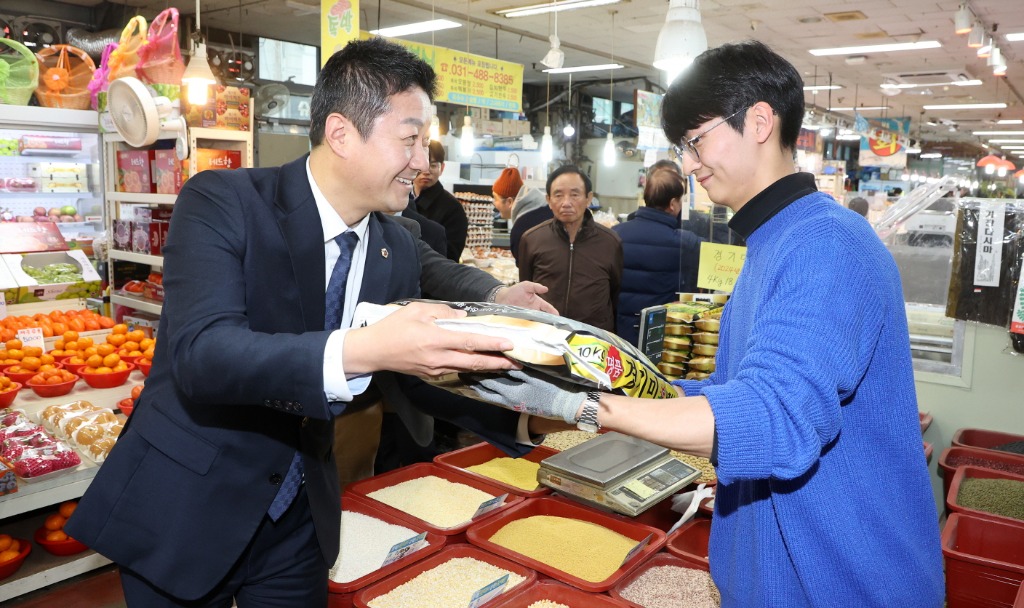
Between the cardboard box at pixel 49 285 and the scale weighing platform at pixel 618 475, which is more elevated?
the cardboard box at pixel 49 285

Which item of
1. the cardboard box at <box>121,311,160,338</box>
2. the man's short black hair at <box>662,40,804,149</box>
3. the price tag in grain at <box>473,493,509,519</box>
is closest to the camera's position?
the man's short black hair at <box>662,40,804,149</box>

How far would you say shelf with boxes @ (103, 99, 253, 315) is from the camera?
4.13 meters

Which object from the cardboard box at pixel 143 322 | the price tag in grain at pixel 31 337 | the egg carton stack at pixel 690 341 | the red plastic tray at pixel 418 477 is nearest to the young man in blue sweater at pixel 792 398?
the red plastic tray at pixel 418 477

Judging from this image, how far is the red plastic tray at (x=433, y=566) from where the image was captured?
194 cm

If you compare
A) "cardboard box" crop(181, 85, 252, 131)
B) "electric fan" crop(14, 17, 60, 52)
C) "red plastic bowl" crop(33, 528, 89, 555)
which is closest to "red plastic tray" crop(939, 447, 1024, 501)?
"red plastic bowl" crop(33, 528, 89, 555)

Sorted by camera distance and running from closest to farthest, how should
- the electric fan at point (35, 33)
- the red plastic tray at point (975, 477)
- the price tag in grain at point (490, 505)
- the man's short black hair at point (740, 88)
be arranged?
the man's short black hair at point (740, 88) < the price tag in grain at point (490, 505) < the red plastic tray at point (975, 477) < the electric fan at point (35, 33)

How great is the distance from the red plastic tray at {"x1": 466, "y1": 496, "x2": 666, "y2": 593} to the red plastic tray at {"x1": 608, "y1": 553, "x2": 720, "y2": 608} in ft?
0.07

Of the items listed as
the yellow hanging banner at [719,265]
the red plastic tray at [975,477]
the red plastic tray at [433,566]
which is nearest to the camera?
the red plastic tray at [433,566]

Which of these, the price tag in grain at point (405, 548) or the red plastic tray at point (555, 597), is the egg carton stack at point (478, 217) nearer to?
the price tag in grain at point (405, 548)

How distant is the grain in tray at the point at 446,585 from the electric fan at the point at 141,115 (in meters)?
2.96

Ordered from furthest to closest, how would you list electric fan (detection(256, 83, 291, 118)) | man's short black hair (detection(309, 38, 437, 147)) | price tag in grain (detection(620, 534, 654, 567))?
electric fan (detection(256, 83, 291, 118)) → price tag in grain (detection(620, 534, 654, 567)) → man's short black hair (detection(309, 38, 437, 147))

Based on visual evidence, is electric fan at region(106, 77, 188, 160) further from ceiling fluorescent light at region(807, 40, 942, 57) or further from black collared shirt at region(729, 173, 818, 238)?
ceiling fluorescent light at region(807, 40, 942, 57)

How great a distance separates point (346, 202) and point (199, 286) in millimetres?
382

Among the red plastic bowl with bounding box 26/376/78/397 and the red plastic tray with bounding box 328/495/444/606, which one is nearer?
the red plastic tray with bounding box 328/495/444/606
